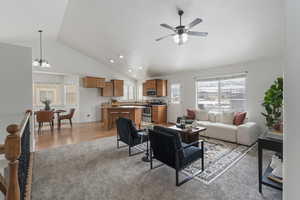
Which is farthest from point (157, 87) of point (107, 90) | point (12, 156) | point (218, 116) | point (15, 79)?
point (12, 156)

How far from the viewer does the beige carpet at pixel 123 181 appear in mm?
1939

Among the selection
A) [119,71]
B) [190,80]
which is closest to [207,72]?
[190,80]

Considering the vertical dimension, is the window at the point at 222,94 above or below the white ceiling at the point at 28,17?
below

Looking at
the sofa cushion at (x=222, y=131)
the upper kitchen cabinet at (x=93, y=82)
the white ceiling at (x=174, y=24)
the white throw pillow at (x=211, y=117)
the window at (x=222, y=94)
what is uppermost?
the white ceiling at (x=174, y=24)

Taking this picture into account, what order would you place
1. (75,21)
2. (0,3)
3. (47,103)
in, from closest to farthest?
(0,3), (75,21), (47,103)

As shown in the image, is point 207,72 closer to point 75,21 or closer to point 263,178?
point 263,178

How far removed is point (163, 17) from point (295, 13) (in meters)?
3.01

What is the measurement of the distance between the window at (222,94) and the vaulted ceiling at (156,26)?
678 mm

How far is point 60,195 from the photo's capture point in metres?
1.96

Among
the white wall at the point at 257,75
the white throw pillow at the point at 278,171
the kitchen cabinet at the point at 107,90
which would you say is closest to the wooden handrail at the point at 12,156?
the white throw pillow at the point at 278,171

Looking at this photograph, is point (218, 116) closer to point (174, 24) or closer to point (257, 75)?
point (257, 75)

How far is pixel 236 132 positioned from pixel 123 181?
3.31m

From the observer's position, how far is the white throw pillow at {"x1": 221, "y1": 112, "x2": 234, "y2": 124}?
4526 mm

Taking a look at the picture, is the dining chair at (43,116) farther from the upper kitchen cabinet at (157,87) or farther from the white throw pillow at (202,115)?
the white throw pillow at (202,115)
